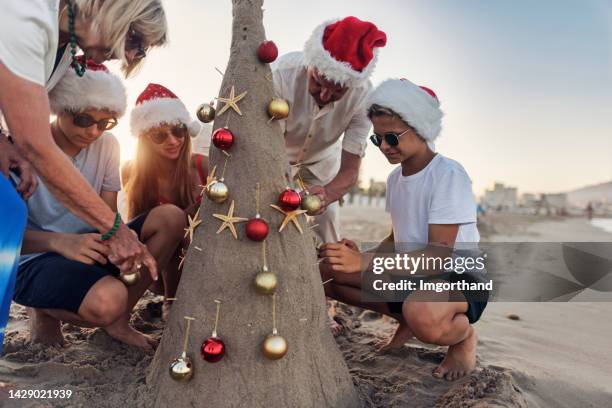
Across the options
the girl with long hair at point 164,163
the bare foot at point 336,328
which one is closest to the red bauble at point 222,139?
the girl with long hair at point 164,163

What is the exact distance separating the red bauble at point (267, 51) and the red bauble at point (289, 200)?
0.63 m

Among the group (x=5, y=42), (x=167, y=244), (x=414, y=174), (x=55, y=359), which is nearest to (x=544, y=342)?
(x=414, y=174)

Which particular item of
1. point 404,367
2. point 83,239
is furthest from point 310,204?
point 404,367

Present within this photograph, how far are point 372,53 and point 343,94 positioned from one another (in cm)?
33

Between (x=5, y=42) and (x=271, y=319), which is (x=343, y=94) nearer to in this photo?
(x=271, y=319)

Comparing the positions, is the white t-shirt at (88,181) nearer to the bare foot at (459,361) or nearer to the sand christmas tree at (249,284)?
the sand christmas tree at (249,284)

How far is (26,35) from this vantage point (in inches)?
66.3

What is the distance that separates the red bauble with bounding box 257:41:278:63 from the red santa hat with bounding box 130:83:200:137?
127cm

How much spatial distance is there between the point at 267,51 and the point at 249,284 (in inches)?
41.7

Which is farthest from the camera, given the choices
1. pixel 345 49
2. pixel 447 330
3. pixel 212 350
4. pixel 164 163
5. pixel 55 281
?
pixel 164 163

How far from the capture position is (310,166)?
3990mm

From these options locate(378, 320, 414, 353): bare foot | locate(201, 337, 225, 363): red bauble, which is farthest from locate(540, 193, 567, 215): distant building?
locate(201, 337, 225, 363): red bauble

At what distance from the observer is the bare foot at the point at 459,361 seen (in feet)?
8.84

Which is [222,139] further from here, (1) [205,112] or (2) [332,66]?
(2) [332,66]
